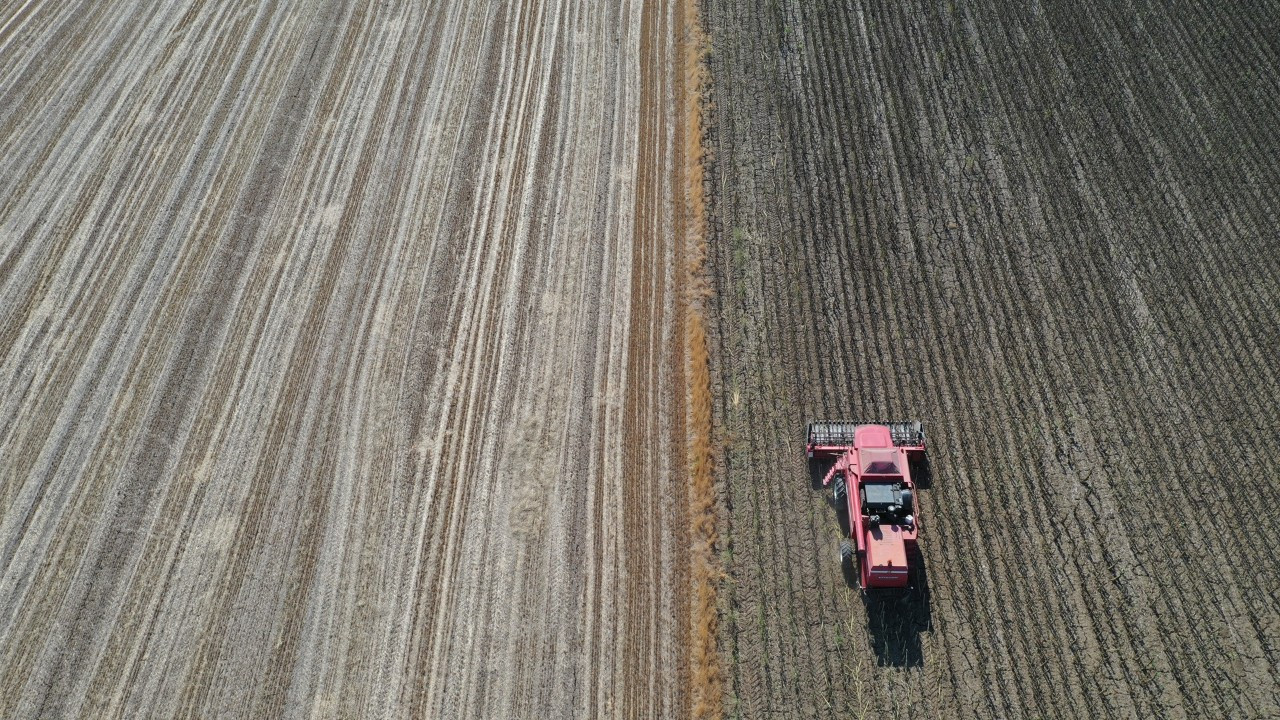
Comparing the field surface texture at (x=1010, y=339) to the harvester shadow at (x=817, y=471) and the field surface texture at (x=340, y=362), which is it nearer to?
the harvester shadow at (x=817, y=471)

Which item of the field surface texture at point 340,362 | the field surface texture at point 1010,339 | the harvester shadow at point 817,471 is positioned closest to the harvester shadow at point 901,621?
the field surface texture at point 1010,339

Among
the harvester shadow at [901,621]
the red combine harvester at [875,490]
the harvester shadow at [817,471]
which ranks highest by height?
the red combine harvester at [875,490]

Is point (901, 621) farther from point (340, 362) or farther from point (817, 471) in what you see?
point (340, 362)

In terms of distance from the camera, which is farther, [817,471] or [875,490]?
[817,471]

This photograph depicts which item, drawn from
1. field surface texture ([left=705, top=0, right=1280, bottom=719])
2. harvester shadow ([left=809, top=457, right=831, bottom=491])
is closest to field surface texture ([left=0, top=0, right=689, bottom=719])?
field surface texture ([left=705, top=0, right=1280, bottom=719])

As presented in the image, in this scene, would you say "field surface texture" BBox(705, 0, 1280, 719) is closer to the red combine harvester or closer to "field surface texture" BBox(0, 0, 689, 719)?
the red combine harvester

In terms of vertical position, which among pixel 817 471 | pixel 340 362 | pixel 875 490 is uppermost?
pixel 875 490

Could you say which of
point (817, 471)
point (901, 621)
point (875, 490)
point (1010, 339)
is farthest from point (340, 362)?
point (1010, 339)
